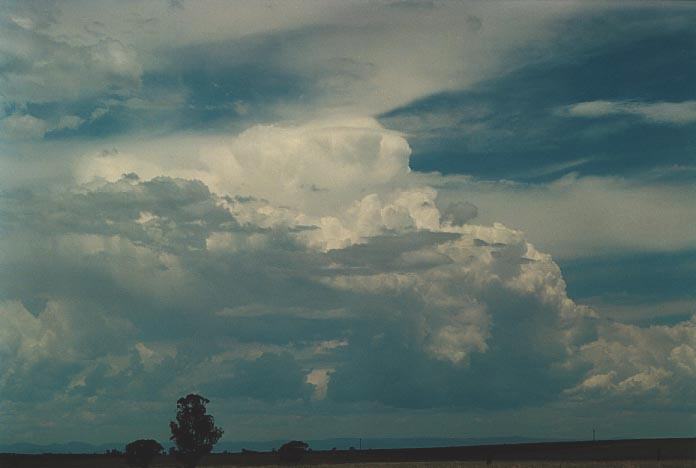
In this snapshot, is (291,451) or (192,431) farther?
(291,451)

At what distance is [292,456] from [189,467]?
37.7m

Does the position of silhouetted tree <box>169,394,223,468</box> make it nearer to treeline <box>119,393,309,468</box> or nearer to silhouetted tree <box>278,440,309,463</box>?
treeline <box>119,393,309,468</box>

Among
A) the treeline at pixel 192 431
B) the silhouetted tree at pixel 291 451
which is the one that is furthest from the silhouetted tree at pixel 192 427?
the silhouetted tree at pixel 291 451

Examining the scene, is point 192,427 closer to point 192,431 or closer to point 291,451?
point 192,431

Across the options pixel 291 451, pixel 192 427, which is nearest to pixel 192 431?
pixel 192 427

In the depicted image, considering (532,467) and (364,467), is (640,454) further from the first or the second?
(532,467)

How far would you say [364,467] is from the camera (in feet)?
495

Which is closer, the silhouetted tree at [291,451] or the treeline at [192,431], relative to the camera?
the treeline at [192,431]

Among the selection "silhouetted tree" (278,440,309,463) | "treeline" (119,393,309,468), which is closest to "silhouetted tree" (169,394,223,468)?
"treeline" (119,393,309,468)

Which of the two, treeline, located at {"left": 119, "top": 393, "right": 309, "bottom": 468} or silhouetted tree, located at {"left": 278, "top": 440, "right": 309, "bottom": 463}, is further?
silhouetted tree, located at {"left": 278, "top": 440, "right": 309, "bottom": 463}

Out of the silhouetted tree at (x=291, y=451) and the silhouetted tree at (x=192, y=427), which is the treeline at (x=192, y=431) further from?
the silhouetted tree at (x=291, y=451)

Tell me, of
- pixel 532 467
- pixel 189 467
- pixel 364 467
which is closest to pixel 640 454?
pixel 364 467

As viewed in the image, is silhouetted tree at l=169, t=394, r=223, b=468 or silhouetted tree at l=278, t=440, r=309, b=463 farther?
silhouetted tree at l=278, t=440, r=309, b=463

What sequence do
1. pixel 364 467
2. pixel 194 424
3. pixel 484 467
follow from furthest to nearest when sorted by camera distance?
1. pixel 364 467
2. pixel 484 467
3. pixel 194 424
